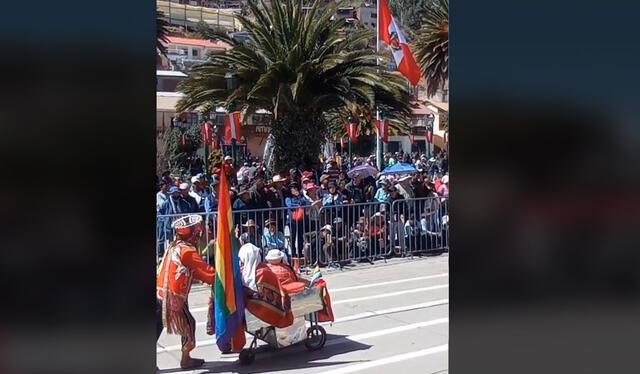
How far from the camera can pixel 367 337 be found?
7094 millimetres

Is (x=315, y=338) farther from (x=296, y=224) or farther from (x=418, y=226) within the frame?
(x=418, y=226)

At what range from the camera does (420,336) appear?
23.2ft

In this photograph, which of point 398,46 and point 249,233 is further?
point 398,46

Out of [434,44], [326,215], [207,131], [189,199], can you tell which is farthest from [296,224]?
[207,131]

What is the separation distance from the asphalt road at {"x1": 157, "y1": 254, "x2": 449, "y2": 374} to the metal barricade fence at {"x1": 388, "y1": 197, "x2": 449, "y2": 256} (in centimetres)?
155

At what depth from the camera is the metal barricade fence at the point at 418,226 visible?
11.4m

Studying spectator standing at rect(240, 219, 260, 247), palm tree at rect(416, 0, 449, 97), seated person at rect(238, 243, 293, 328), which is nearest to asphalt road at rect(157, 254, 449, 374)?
seated person at rect(238, 243, 293, 328)

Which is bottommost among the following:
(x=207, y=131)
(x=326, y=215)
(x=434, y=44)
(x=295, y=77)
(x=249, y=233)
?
(x=249, y=233)

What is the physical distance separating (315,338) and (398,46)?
7415 mm

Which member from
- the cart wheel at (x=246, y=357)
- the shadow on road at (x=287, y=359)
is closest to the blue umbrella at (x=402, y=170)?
the shadow on road at (x=287, y=359)

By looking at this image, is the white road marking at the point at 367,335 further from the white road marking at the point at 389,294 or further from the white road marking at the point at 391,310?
the white road marking at the point at 389,294
